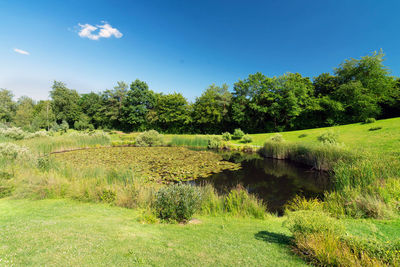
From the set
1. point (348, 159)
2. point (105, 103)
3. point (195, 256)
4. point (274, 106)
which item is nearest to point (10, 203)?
point (195, 256)

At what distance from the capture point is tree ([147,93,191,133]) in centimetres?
4547

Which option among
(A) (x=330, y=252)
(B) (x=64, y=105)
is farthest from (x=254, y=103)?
(B) (x=64, y=105)

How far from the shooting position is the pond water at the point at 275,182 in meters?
9.59

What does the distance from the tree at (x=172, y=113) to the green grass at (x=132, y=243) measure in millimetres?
39972

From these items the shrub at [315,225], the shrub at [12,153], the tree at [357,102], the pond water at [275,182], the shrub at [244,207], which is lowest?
the pond water at [275,182]

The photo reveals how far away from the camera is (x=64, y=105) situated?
175 ft

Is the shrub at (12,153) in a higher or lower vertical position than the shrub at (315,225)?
higher

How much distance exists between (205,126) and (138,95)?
21.1 m

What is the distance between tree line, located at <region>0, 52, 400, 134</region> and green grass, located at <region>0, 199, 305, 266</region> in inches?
1415

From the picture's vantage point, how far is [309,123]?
37.1 metres

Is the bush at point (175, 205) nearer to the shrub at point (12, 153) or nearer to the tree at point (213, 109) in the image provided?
the shrub at point (12, 153)

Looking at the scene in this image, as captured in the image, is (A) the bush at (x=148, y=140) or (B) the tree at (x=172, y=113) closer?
(A) the bush at (x=148, y=140)

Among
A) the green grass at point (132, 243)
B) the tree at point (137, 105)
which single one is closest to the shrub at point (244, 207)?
the green grass at point (132, 243)

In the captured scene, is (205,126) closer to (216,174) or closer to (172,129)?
(172,129)
